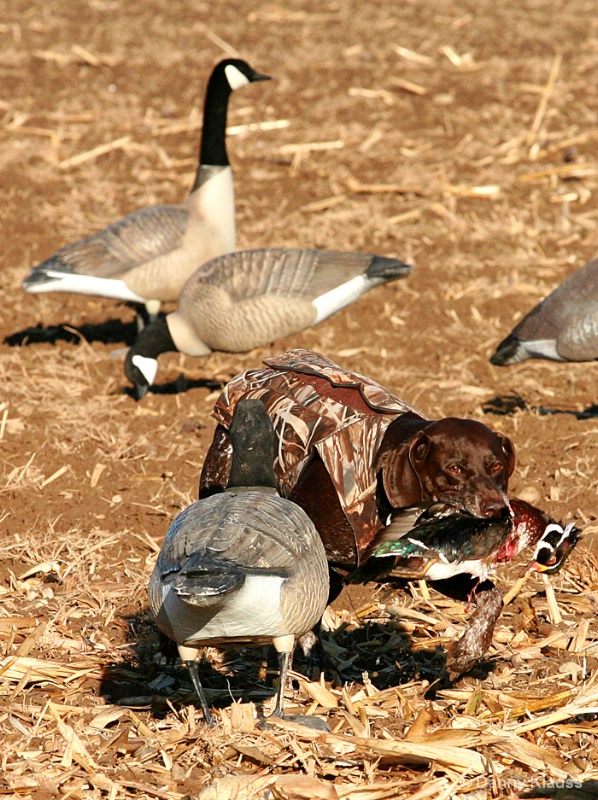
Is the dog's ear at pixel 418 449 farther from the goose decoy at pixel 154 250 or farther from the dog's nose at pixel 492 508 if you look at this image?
the goose decoy at pixel 154 250

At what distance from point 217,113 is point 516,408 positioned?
453 centimetres

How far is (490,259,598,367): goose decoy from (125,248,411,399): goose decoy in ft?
4.11

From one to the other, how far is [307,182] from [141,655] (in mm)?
8550

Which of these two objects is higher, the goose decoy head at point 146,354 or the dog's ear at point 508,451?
the dog's ear at point 508,451

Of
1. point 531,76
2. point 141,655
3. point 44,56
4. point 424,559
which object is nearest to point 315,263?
point 141,655

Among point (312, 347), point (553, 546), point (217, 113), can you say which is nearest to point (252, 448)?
point (553, 546)

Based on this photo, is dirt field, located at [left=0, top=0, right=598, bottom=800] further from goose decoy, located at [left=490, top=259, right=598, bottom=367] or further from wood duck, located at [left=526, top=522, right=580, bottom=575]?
wood duck, located at [left=526, top=522, right=580, bottom=575]

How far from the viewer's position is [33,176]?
13.0 metres

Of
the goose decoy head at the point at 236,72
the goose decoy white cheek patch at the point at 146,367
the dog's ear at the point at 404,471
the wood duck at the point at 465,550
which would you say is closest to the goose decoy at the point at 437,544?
the wood duck at the point at 465,550

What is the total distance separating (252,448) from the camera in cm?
477

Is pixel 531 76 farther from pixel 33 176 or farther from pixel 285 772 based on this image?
pixel 285 772

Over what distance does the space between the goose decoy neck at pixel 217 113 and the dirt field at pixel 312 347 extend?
Result: 4.04 ft

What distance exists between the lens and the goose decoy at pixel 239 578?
3.93 metres

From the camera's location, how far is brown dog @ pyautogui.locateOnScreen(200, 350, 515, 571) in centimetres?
430
